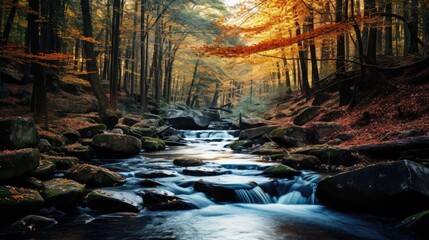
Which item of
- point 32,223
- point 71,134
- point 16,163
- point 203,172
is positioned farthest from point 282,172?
point 71,134

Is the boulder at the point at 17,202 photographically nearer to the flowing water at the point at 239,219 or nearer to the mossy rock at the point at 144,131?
the flowing water at the point at 239,219

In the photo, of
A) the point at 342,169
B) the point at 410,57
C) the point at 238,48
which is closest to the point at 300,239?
the point at 342,169

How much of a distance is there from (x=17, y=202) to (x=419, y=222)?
6.34m

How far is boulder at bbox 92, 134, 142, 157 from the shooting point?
1125cm

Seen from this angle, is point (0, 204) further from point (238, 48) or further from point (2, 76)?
point (2, 76)

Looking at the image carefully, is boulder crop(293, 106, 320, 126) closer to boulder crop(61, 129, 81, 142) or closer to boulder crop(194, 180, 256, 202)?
boulder crop(194, 180, 256, 202)

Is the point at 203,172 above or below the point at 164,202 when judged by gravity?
above

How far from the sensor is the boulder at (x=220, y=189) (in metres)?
7.12

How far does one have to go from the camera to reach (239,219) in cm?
609

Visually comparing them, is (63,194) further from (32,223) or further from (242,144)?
(242,144)

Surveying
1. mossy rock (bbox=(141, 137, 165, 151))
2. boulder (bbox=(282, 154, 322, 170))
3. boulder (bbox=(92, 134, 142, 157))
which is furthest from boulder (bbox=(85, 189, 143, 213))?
mossy rock (bbox=(141, 137, 165, 151))

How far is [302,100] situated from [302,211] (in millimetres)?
14920

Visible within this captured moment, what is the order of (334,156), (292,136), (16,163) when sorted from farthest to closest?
1. (292,136)
2. (334,156)
3. (16,163)

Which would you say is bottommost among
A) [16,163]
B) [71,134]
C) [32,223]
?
[32,223]
